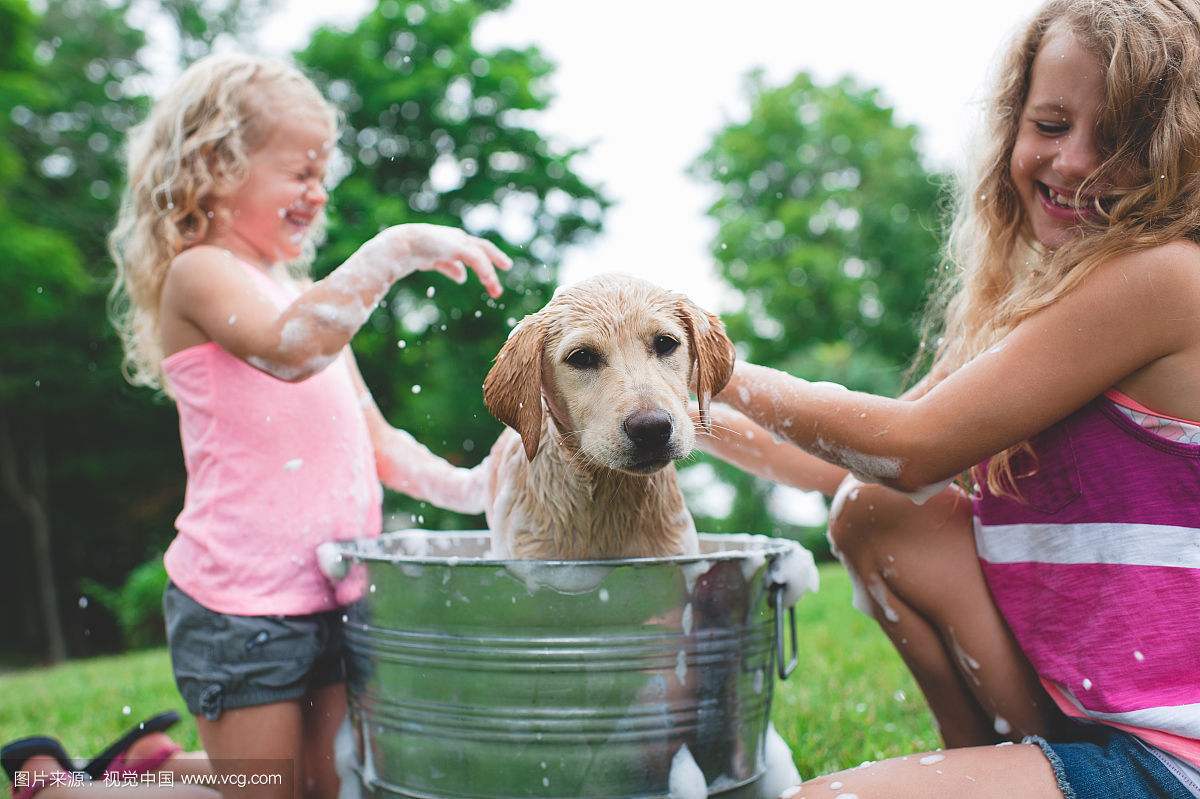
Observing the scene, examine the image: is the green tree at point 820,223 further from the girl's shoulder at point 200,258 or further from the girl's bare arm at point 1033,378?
the girl's bare arm at point 1033,378

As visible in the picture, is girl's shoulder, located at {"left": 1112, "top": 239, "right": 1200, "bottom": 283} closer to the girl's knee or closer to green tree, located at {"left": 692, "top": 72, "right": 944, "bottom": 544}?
the girl's knee

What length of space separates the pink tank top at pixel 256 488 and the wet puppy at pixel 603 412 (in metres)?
0.66

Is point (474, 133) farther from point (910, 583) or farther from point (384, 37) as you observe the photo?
point (910, 583)

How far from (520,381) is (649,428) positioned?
1.33 feet

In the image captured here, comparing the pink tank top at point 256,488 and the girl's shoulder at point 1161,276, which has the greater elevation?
the girl's shoulder at point 1161,276

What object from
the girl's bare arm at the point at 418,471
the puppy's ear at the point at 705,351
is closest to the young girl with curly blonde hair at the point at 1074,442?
the puppy's ear at the point at 705,351

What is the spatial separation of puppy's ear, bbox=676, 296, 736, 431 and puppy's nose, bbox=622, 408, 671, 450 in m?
0.35

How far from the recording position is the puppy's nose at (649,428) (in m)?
2.17

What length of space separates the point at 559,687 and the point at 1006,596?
119 centimetres

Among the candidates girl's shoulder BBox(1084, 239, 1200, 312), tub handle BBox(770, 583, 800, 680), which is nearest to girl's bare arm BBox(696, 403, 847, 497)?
tub handle BBox(770, 583, 800, 680)

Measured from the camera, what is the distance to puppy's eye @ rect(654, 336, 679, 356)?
7.88ft

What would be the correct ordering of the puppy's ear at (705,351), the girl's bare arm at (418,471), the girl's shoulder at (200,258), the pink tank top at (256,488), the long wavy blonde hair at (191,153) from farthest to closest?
the girl's bare arm at (418,471) → the long wavy blonde hair at (191,153) → the girl's shoulder at (200,258) → the pink tank top at (256,488) → the puppy's ear at (705,351)

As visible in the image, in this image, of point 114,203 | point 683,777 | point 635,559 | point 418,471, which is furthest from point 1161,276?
point 114,203

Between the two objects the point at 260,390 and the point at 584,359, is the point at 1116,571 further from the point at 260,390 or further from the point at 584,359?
the point at 260,390
